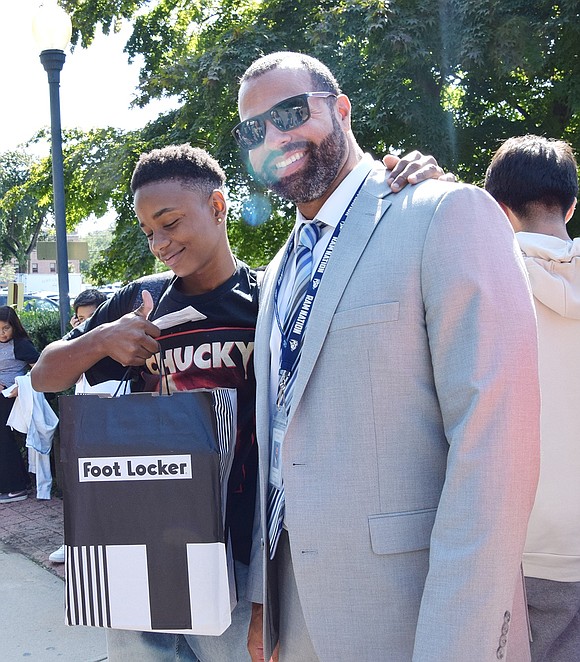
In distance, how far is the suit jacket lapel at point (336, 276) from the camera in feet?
5.12

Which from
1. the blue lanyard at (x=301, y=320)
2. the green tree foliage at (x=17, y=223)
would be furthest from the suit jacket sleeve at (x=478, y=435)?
the green tree foliage at (x=17, y=223)

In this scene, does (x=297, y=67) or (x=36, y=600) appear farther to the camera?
(x=36, y=600)

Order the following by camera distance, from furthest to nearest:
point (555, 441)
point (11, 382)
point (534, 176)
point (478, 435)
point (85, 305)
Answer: point (11, 382), point (85, 305), point (534, 176), point (555, 441), point (478, 435)

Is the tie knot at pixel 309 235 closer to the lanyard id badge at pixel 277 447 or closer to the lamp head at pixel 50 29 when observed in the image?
the lanyard id badge at pixel 277 447

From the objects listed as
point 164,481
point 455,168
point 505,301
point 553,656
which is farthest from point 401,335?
point 455,168

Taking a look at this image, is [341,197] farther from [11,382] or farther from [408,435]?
[11,382]

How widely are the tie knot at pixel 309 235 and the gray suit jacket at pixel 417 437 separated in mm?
195

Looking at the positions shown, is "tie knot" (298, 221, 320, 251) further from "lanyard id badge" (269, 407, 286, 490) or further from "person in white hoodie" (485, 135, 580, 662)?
"person in white hoodie" (485, 135, 580, 662)

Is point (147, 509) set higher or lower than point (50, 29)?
Answer: lower

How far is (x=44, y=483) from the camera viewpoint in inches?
273

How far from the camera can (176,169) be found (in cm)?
225

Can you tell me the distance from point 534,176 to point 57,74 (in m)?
5.65

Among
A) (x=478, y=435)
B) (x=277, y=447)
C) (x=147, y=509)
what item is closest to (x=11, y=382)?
(x=147, y=509)

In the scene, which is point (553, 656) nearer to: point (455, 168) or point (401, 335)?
point (401, 335)
